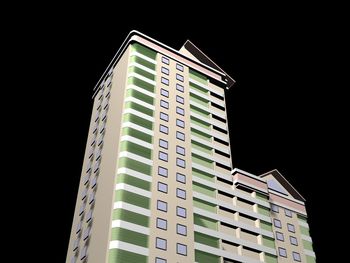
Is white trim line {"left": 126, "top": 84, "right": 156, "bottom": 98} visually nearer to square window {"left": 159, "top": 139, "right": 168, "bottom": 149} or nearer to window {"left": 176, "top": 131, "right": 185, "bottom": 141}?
window {"left": 176, "top": 131, "right": 185, "bottom": 141}

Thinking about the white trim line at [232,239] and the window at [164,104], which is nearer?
the white trim line at [232,239]

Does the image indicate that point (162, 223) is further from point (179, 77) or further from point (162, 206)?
point (179, 77)

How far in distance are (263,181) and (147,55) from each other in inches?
958

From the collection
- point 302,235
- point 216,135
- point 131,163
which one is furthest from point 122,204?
point 302,235

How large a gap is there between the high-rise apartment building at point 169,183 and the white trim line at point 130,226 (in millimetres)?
114

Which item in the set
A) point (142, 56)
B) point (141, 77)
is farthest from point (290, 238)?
point (142, 56)

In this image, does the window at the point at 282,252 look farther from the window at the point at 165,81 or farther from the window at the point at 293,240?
the window at the point at 165,81

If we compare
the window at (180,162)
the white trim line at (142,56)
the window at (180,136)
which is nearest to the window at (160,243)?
the window at (180,162)

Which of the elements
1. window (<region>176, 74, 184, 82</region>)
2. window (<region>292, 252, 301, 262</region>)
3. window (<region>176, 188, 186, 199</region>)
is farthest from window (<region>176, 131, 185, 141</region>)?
window (<region>292, 252, 301, 262</region>)

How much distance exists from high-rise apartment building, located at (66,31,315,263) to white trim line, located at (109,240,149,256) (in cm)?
10

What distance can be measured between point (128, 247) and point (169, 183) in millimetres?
9947

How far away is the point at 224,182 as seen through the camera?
54.6 metres

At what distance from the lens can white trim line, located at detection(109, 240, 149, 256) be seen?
39156 millimetres

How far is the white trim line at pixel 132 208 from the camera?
4219 centimetres
